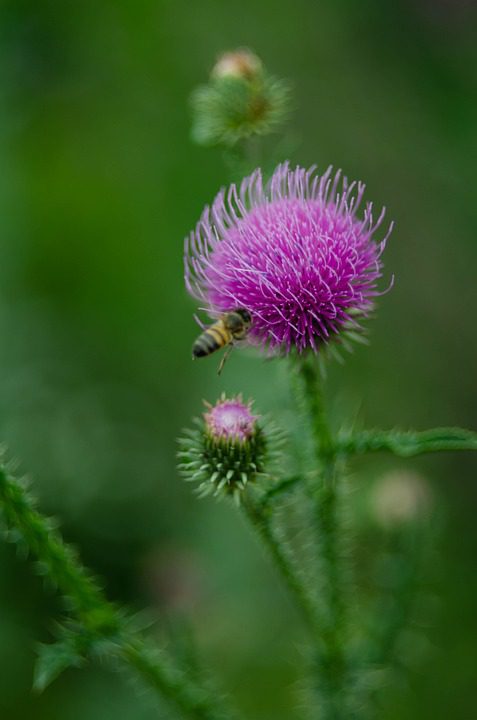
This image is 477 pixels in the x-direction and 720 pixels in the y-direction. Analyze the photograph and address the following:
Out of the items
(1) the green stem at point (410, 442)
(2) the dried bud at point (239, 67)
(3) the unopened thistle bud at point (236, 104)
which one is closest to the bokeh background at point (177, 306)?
(1) the green stem at point (410, 442)

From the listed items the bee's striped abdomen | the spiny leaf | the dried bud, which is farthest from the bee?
the dried bud

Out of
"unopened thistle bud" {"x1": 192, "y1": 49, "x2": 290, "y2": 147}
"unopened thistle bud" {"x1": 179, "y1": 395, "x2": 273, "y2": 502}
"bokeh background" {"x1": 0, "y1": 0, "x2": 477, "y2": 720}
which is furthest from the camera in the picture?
"bokeh background" {"x1": 0, "y1": 0, "x2": 477, "y2": 720}

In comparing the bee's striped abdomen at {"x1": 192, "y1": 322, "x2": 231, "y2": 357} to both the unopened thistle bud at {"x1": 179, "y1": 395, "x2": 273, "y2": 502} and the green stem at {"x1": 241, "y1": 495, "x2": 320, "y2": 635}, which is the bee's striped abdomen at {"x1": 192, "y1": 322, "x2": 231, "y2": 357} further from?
the green stem at {"x1": 241, "y1": 495, "x2": 320, "y2": 635}

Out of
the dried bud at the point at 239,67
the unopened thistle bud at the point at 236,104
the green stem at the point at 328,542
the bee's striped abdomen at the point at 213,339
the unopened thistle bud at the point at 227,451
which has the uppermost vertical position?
the dried bud at the point at 239,67

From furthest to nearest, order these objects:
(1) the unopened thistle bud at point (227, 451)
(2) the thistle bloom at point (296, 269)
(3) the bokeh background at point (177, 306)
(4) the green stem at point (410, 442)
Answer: (3) the bokeh background at point (177, 306)
(2) the thistle bloom at point (296, 269)
(1) the unopened thistle bud at point (227, 451)
(4) the green stem at point (410, 442)

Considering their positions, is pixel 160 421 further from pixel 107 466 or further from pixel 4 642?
pixel 4 642

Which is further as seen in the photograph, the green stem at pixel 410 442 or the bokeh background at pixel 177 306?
the bokeh background at pixel 177 306

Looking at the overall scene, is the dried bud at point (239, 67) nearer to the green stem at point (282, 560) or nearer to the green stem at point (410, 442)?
the green stem at point (410, 442)
